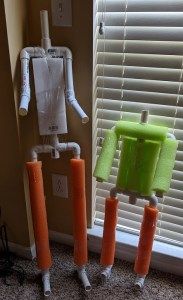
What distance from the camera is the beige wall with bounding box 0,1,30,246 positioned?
39.6 inches

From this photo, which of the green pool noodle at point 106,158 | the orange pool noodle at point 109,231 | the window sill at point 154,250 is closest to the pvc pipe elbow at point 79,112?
the green pool noodle at point 106,158

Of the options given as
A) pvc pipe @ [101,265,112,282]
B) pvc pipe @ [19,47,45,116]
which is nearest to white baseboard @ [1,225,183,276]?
pvc pipe @ [101,265,112,282]

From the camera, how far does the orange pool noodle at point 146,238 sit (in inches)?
42.1

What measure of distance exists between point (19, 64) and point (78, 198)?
53 centimetres

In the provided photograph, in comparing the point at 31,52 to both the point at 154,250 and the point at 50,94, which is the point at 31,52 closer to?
the point at 50,94

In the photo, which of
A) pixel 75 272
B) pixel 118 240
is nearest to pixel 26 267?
pixel 75 272

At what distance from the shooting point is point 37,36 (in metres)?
1.07

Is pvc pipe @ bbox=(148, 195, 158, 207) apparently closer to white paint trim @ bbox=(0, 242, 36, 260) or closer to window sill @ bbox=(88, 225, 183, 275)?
window sill @ bbox=(88, 225, 183, 275)

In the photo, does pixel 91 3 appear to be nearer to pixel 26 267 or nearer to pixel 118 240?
pixel 118 240

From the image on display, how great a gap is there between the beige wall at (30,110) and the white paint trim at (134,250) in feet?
0.26

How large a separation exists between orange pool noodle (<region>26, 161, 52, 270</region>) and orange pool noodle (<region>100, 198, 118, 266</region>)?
0.24m

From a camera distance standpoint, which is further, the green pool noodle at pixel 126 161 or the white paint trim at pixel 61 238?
the white paint trim at pixel 61 238

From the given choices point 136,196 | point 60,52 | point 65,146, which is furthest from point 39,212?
point 60,52

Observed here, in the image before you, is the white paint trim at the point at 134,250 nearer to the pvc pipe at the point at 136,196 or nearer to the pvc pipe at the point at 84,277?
the pvc pipe at the point at 84,277
